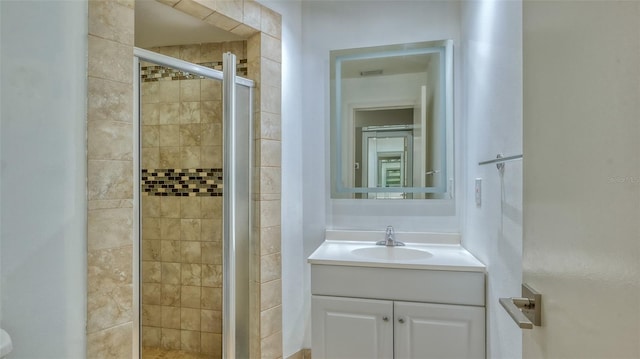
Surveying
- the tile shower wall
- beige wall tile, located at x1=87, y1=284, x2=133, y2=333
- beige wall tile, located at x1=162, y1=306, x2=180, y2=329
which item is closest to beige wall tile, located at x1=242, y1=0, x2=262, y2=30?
the tile shower wall

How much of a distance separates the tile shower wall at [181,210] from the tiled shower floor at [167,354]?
24mm

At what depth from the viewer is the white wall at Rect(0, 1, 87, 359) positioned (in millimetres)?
935

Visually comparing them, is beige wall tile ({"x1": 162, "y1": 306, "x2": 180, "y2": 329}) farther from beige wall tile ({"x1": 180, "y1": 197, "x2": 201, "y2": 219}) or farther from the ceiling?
the ceiling

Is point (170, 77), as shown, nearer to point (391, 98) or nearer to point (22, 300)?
point (22, 300)

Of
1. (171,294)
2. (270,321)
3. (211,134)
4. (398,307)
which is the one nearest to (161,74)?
(211,134)

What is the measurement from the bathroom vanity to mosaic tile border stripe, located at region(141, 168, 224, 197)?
64 centimetres

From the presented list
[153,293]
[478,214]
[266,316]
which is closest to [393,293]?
[478,214]

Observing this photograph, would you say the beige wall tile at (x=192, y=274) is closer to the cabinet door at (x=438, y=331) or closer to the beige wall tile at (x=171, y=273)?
the beige wall tile at (x=171, y=273)

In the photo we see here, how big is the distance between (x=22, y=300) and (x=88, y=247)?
9.1 inches

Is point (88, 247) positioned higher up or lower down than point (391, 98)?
lower down

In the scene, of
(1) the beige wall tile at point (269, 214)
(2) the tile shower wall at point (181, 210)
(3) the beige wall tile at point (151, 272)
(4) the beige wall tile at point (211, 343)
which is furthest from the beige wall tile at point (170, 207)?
(4) the beige wall tile at point (211, 343)

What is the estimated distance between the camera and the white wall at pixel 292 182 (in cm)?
200

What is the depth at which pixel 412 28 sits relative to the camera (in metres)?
2.04

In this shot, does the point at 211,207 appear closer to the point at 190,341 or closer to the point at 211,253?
the point at 211,253
